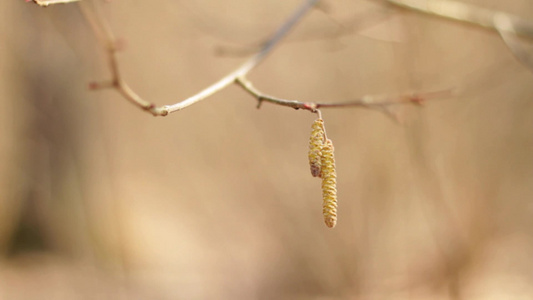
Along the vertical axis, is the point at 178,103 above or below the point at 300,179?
below

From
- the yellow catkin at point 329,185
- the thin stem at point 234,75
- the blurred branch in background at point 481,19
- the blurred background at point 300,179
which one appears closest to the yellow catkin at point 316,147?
the yellow catkin at point 329,185

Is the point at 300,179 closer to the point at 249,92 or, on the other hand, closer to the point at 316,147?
the point at 249,92

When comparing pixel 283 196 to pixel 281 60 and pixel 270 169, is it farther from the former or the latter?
pixel 281 60

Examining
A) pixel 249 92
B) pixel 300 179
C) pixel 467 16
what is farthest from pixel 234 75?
pixel 300 179

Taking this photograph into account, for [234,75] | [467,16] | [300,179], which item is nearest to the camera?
[234,75]

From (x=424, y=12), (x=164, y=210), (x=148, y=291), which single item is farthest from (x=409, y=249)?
(x=164, y=210)

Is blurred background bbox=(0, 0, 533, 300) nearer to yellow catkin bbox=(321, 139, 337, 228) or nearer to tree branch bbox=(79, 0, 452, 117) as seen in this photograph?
tree branch bbox=(79, 0, 452, 117)

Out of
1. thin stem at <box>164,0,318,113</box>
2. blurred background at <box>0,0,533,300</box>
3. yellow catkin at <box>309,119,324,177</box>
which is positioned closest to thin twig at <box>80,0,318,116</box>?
thin stem at <box>164,0,318,113</box>
